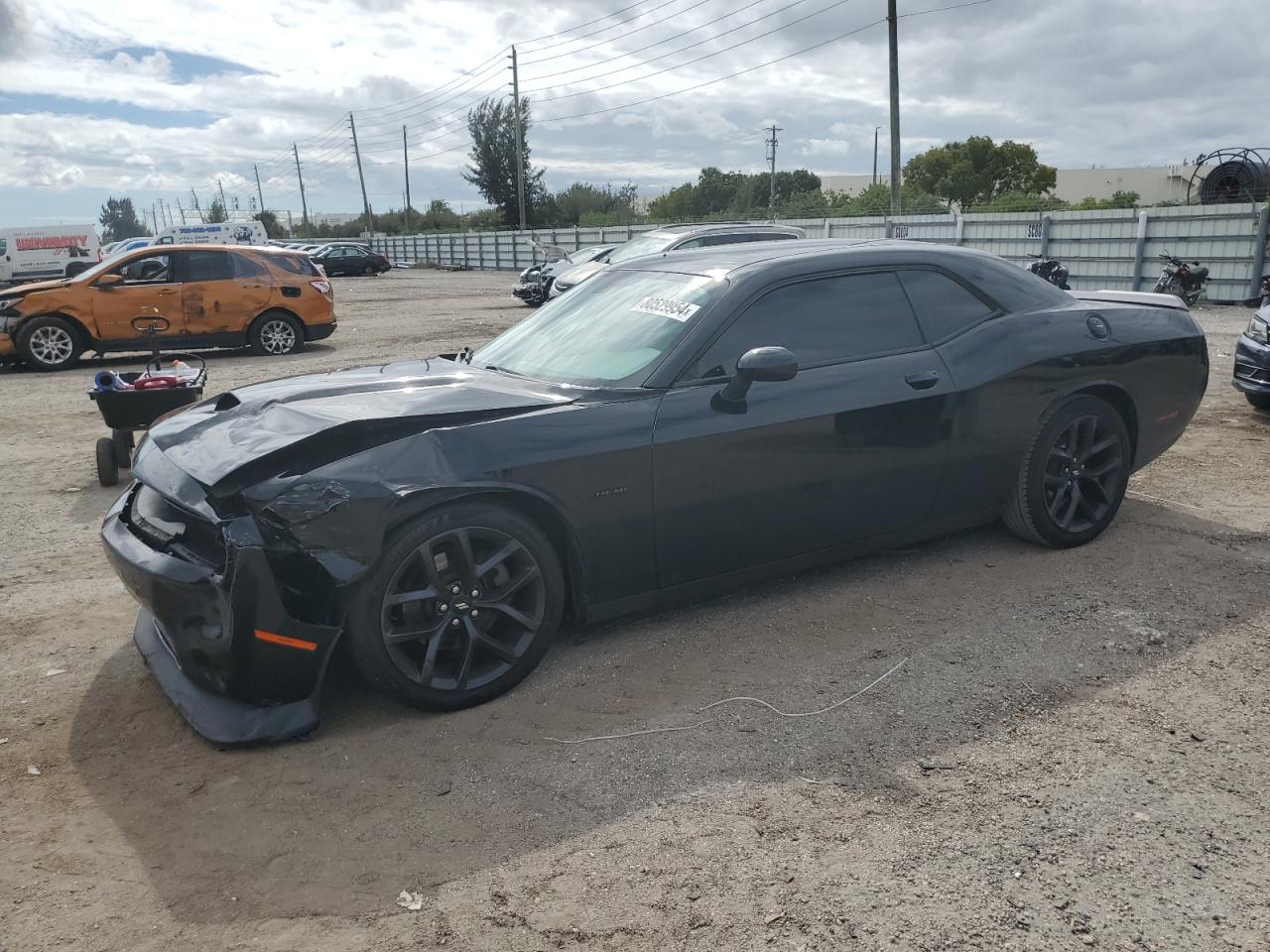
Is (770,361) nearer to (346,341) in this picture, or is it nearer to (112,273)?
(112,273)

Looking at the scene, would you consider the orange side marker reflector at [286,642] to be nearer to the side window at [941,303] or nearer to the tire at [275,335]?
the side window at [941,303]

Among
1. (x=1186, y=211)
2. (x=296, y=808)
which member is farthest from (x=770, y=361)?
(x=1186, y=211)

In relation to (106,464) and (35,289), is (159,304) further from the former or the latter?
(106,464)

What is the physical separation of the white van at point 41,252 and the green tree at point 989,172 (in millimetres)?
51782

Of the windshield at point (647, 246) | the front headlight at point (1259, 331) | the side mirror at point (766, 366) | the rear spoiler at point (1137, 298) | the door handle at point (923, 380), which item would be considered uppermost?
the windshield at point (647, 246)

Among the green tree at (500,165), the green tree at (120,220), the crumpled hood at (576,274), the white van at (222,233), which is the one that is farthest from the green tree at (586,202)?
the green tree at (120,220)

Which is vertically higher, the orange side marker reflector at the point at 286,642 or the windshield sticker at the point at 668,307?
the windshield sticker at the point at 668,307

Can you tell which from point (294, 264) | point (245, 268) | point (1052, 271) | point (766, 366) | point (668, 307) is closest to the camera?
point (766, 366)

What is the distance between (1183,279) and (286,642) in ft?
60.7

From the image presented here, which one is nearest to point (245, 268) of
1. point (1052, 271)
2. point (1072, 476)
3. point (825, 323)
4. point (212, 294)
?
point (212, 294)

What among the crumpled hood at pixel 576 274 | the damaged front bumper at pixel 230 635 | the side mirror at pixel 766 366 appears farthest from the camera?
the crumpled hood at pixel 576 274

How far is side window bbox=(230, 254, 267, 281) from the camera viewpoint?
1389 cm

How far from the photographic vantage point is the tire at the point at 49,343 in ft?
42.9

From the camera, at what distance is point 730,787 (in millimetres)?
2928
